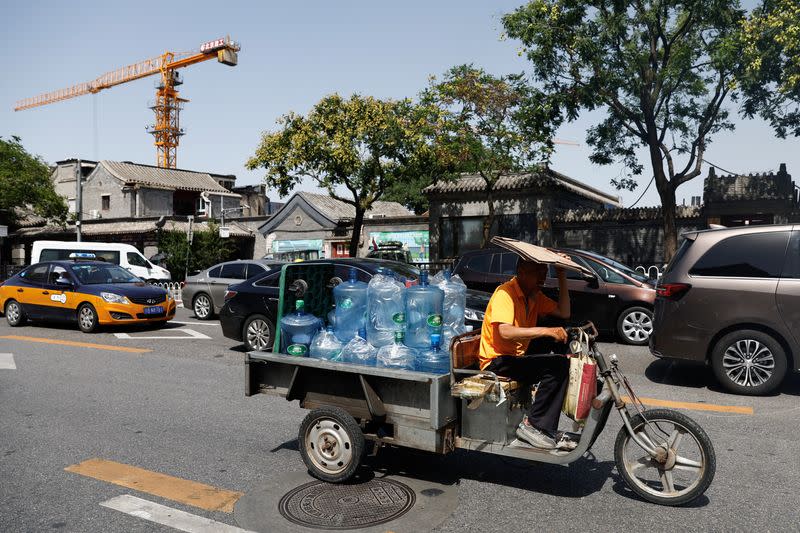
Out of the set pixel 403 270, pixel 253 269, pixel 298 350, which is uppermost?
pixel 403 270

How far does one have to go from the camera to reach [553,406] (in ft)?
14.5

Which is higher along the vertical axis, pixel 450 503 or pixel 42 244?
pixel 42 244

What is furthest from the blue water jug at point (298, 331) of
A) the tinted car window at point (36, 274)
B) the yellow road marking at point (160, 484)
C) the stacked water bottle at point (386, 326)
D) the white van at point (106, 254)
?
the white van at point (106, 254)

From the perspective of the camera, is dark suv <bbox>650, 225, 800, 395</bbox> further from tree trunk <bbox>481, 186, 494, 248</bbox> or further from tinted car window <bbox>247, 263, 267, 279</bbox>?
tree trunk <bbox>481, 186, 494, 248</bbox>

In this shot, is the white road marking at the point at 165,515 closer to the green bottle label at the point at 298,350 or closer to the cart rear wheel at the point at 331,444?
the cart rear wheel at the point at 331,444

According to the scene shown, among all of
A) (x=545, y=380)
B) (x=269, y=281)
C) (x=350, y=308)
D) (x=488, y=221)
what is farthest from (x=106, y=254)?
(x=545, y=380)

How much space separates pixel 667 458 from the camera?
425 cm

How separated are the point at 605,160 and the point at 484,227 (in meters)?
6.10

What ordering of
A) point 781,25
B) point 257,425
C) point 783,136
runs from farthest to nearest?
point 783,136, point 781,25, point 257,425

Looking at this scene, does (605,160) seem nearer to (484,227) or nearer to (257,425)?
(484,227)

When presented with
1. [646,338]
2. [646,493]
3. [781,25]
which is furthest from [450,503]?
[781,25]

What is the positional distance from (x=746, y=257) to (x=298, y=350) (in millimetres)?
5604

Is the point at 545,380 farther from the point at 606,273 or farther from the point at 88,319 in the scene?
the point at 88,319

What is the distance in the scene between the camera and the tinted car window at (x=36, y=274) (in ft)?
47.7
